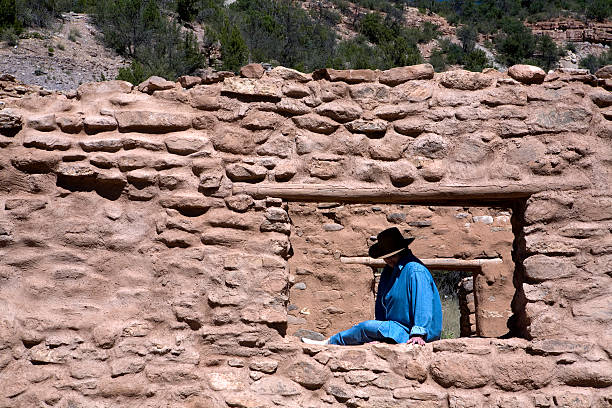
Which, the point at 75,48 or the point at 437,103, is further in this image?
the point at 75,48

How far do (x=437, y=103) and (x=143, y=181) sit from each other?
5.27 ft

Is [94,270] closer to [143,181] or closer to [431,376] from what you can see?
[143,181]

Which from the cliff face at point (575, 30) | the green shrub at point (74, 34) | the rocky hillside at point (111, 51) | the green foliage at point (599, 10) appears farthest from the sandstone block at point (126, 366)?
the green foliage at point (599, 10)

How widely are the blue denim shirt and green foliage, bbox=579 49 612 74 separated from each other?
810 inches

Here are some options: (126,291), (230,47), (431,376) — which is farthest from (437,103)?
(230,47)

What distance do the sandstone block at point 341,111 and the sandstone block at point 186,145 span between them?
64 centimetres

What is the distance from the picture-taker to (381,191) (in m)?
3.43

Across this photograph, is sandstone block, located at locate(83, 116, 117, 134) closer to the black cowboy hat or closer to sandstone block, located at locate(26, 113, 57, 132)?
sandstone block, located at locate(26, 113, 57, 132)

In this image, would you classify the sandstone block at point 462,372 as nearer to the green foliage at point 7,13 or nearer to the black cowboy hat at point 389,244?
the black cowboy hat at point 389,244

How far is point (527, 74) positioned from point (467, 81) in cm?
32

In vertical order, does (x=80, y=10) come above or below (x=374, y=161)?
above

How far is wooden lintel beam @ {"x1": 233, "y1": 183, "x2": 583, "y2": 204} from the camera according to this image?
3.39 m

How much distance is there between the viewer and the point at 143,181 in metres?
3.42

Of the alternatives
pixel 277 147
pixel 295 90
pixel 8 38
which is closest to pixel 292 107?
pixel 295 90
